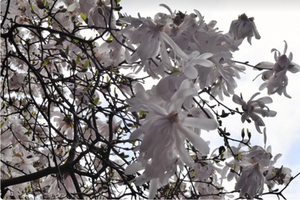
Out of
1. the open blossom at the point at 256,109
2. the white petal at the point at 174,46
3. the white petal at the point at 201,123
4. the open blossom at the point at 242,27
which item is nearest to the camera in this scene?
the white petal at the point at 201,123

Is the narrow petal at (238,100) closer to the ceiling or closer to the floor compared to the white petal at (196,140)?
closer to the ceiling

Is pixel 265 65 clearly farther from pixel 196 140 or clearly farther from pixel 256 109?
pixel 196 140

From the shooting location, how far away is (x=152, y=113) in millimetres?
904

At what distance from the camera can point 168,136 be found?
88cm

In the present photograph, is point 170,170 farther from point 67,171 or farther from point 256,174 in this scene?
point 67,171

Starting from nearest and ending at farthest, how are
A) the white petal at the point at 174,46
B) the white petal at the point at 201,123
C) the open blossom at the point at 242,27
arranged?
the white petal at the point at 201,123, the white petal at the point at 174,46, the open blossom at the point at 242,27

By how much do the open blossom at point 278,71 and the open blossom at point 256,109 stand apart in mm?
86

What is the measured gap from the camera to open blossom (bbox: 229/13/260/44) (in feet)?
4.19

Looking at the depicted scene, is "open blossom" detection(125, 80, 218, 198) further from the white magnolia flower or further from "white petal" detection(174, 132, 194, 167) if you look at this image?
the white magnolia flower

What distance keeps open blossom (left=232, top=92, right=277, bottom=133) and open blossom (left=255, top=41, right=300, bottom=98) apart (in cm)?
9

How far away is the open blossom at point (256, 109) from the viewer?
4.58 ft

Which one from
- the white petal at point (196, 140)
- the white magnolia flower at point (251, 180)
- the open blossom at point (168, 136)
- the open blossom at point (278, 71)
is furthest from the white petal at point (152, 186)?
the open blossom at point (278, 71)

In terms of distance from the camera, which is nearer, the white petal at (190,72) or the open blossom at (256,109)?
the white petal at (190,72)

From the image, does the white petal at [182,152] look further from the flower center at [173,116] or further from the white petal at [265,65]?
the white petal at [265,65]
